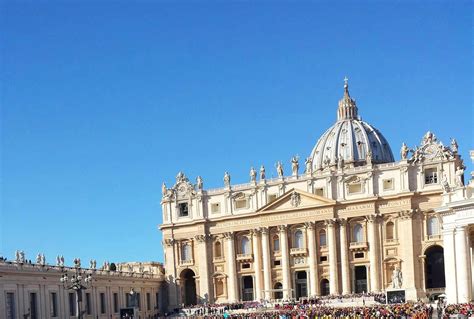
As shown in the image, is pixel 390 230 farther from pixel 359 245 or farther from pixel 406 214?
pixel 359 245

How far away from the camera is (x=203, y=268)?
8488 centimetres

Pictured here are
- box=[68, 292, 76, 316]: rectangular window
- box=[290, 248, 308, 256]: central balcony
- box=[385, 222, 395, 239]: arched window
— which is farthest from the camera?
box=[290, 248, 308, 256]: central balcony

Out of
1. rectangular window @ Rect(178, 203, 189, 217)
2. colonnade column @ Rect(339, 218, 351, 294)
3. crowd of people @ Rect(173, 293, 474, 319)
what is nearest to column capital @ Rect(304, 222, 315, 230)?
colonnade column @ Rect(339, 218, 351, 294)

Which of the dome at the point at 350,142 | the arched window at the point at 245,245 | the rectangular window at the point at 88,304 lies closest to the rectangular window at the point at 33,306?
the rectangular window at the point at 88,304

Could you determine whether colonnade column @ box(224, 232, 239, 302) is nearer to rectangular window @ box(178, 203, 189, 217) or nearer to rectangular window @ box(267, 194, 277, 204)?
rectangular window @ box(267, 194, 277, 204)

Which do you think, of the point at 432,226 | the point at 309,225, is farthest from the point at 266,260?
the point at 432,226

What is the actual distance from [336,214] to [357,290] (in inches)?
320

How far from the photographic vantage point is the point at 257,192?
83.6m

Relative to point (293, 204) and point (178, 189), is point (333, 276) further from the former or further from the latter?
point (178, 189)

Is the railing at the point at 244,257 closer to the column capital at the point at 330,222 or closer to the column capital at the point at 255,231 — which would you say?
the column capital at the point at 255,231

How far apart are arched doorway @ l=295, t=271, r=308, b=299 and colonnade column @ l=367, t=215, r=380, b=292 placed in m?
7.60

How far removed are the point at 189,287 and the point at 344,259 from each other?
20540mm

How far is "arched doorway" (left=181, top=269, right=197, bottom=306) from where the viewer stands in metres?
87.3

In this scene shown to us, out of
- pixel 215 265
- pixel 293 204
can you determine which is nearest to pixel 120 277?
pixel 215 265
